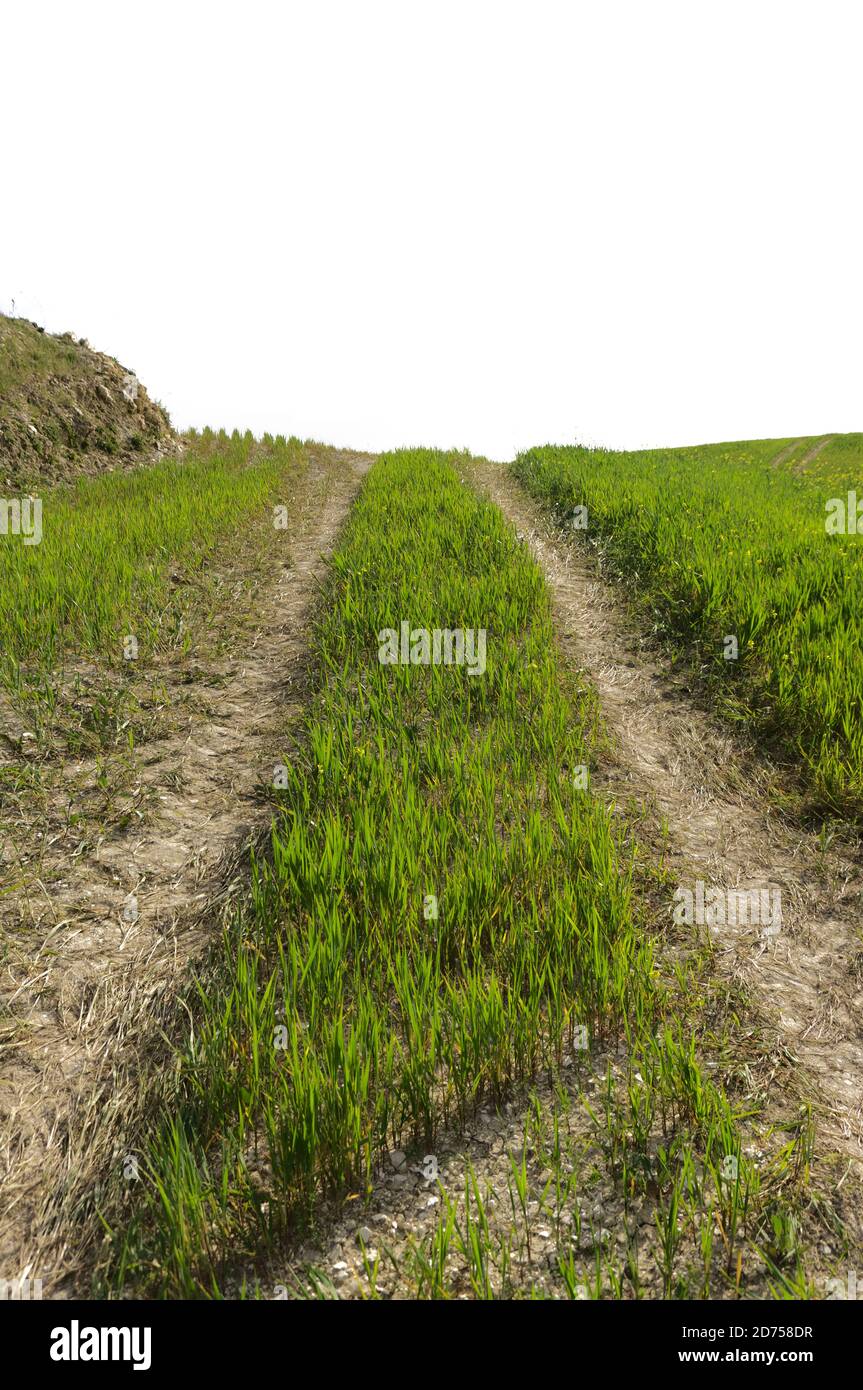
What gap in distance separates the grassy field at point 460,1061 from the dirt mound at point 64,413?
12.0 m

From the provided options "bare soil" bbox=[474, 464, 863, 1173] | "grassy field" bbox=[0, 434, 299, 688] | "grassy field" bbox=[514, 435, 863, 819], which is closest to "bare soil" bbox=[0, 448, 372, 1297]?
"grassy field" bbox=[0, 434, 299, 688]

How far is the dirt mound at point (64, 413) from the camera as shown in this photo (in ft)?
44.2

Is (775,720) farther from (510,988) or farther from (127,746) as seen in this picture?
(127,746)

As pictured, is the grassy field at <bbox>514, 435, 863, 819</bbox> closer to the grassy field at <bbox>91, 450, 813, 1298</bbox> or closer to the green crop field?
the green crop field

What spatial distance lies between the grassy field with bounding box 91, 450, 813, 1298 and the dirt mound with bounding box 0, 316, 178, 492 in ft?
39.3

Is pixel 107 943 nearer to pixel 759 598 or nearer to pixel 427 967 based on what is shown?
pixel 427 967

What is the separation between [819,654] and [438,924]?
363 cm

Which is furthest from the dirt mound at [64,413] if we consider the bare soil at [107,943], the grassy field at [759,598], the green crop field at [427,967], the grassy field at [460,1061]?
the grassy field at [460,1061]

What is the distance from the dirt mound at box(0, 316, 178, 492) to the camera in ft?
44.2

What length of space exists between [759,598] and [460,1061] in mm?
4951

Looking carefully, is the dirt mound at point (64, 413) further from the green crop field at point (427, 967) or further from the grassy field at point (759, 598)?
the grassy field at point (759, 598)
